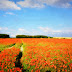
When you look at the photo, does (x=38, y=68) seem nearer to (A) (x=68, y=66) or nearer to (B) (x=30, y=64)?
(B) (x=30, y=64)

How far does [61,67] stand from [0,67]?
3382 mm

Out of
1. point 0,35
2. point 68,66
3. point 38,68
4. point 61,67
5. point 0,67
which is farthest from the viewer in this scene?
point 0,35

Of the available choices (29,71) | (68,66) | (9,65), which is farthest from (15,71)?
(68,66)

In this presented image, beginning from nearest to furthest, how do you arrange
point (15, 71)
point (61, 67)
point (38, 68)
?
point (15, 71) → point (38, 68) → point (61, 67)

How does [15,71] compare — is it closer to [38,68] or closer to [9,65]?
[9,65]

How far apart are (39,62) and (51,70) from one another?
0.85 meters

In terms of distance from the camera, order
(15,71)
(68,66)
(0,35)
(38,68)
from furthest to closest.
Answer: (0,35), (68,66), (38,68), (15,71)

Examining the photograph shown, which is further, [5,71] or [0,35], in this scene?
[0,35]

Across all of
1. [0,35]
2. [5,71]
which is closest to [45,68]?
[5,71]

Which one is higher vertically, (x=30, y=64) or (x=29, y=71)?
(x=30, y=64)

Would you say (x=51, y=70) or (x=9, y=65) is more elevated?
(x=9, y=65)

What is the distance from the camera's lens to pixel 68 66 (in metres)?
5.34

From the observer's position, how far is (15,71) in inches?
150

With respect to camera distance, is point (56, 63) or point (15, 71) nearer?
point (15, 71)
